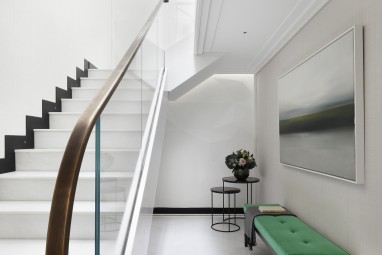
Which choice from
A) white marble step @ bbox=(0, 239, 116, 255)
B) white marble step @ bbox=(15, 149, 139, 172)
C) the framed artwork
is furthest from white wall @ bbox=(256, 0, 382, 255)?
white marble step @ bbox=(0, 239, 116, 255)

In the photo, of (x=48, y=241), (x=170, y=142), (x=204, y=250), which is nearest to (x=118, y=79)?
(x=48, y=241)

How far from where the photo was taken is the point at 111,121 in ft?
4.89

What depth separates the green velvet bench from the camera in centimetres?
245

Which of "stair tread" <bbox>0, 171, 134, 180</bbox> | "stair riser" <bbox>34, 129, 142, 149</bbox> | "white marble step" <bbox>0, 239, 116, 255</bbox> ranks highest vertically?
"stair riser" <bbox>34, 129, 142, 149</bbox>

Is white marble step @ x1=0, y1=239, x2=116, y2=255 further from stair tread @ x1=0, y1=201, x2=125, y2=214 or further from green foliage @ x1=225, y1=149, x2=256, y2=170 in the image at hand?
green foliage @ x1=225, y1=149, x2=256, y2=170

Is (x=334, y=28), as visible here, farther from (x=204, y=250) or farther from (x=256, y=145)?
(x=256, y=145)

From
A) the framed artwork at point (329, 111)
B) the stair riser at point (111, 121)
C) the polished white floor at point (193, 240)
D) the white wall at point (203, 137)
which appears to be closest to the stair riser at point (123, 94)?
the stair riser at point (111, 121)

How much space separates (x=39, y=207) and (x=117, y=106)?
1.15m

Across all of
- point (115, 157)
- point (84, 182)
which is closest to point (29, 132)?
point (84, 182)

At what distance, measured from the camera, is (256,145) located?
602 cm

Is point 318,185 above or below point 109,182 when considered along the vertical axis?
below

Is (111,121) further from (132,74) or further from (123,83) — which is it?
(132,74)

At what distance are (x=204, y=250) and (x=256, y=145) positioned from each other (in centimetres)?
257

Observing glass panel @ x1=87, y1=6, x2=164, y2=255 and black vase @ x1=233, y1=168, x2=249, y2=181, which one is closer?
glass panel @ x1=87, y1=6, x2=164, y2=255
